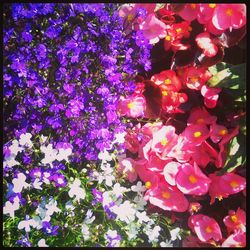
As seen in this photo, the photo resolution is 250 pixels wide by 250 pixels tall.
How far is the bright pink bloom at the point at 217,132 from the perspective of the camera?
1752 millimetres

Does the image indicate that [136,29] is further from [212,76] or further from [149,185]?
[149,185]

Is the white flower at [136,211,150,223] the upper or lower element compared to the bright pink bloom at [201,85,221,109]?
lower

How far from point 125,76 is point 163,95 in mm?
204

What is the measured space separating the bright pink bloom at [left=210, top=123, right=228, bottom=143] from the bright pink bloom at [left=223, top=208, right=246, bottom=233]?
346 millimetres

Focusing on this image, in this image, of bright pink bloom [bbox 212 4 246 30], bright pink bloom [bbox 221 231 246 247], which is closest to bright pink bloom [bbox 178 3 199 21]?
bright pink bloom [bbox 212 4 246 30]

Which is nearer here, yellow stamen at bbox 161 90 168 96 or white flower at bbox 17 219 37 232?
white flower at bbox 17 219 37 232

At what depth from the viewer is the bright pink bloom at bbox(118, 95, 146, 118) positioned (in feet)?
5.94

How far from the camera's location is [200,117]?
1813 mm

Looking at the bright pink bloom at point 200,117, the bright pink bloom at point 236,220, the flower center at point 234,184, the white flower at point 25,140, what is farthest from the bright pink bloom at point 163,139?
the white flower at point 25,140

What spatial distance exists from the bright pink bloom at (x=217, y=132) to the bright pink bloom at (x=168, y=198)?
0.30 metres

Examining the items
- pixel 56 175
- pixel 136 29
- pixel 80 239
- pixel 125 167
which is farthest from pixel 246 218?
pixel 136 29

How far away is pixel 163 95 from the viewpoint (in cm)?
182

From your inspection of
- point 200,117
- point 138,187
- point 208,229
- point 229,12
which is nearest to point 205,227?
point 208,229

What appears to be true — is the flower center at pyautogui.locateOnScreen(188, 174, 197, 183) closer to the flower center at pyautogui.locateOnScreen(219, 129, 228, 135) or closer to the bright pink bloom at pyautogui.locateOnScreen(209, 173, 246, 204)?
the bright pink bloom at pyautogui.locateOnScreen(209, 173, 246, 204)
